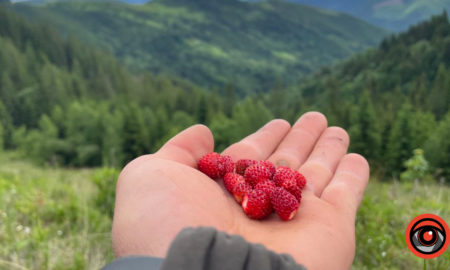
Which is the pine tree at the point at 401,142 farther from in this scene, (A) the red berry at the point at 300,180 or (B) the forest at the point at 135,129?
(A) the red berry at the point at 300,180

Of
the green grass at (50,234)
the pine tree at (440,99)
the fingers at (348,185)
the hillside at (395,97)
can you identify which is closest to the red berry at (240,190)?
the fingers at (348,185)

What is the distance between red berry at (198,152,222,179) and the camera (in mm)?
2951

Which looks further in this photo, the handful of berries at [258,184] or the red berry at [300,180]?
the red berry at [300,180]

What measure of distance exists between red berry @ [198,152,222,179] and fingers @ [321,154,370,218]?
0.88 meters

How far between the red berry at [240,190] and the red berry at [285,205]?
22cm

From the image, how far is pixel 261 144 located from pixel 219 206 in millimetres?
1329

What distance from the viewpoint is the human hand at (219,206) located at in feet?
6.82

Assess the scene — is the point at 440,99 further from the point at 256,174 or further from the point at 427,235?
the point at 427,235

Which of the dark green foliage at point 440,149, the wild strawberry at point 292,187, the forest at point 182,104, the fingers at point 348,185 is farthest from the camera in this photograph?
the forest at point 182,104

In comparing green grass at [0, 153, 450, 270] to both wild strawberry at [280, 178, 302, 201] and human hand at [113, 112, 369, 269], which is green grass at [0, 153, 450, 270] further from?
wild strawberry at [280, 178, 302, 201]

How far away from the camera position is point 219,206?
252 centimetres

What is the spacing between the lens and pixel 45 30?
106m

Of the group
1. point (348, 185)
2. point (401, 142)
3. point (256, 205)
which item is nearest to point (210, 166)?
point (256, 205)

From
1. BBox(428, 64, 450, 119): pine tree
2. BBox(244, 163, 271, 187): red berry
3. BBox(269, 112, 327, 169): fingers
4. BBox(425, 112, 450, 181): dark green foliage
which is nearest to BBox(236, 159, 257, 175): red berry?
BBox(244, 163, 271, 187): red berry
